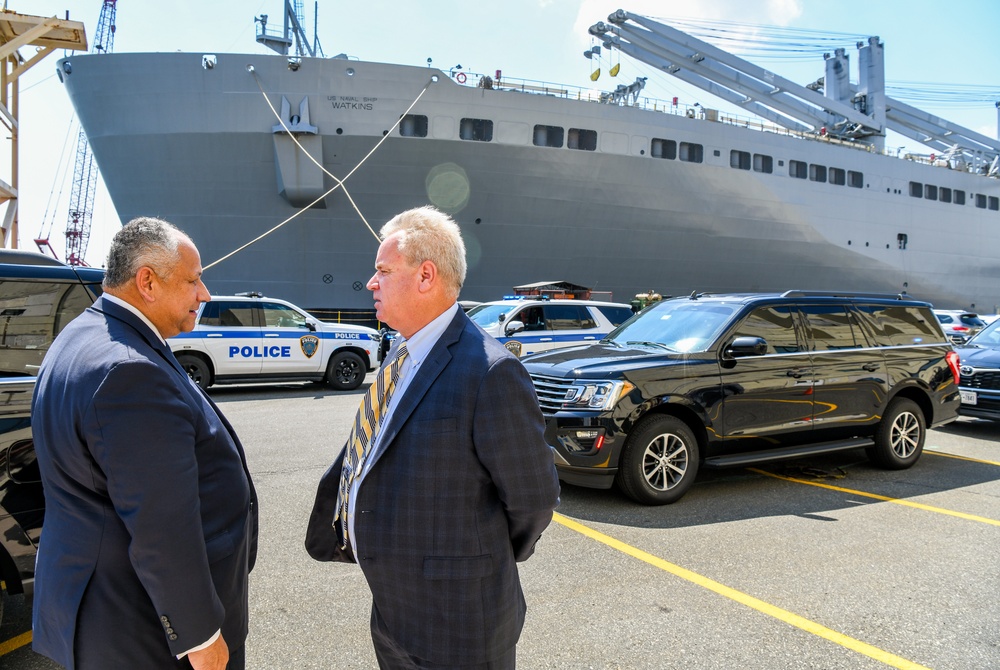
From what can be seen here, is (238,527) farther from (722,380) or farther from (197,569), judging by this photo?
(722,380)

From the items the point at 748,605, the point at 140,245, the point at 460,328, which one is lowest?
the point at 748,605

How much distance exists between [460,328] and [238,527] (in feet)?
2.77

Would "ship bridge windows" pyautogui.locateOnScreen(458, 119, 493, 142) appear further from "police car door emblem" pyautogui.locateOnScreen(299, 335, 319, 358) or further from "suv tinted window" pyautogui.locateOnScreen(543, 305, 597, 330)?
"police car door emblem" pyautogui.locateOnScreen(299, 335, 319, 358)

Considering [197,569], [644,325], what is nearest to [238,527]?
[197,569]

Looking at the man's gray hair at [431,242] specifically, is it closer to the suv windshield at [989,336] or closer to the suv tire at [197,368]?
the suv tire at [197,368]

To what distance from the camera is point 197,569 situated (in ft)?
5.05

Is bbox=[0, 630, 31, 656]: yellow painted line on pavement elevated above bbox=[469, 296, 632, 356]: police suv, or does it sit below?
below

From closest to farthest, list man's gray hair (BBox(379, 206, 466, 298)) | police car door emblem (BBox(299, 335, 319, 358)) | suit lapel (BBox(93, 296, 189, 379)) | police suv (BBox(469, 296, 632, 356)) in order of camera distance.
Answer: suit lapel (BBox(93, 296, 189, 379)) < man's gray hair (BBox(379, 206, 466, 298)) < police suv (BBox(469, 296, 632, 356)) < police car door emblem (BBox(299, 335, 319, 358))

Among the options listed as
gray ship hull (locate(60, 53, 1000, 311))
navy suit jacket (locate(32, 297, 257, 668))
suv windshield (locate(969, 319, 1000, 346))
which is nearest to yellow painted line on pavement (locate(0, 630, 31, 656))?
navy suit jacket (locate(32, 297, 257, 668))

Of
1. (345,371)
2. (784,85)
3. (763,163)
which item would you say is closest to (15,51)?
(345,371)

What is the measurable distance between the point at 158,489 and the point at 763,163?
999 inches

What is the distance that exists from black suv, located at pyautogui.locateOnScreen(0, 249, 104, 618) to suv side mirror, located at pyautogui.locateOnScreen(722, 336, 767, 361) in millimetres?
4582

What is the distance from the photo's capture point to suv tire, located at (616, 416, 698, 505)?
500cm

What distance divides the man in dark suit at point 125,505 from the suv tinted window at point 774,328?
4.99 metres
